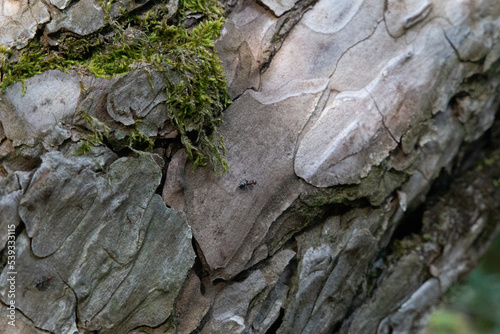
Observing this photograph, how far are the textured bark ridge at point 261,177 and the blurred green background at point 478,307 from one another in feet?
4.42

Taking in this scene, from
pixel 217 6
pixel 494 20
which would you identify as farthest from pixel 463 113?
pixel 217 6

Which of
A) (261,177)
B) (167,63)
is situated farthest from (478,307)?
(167,63)

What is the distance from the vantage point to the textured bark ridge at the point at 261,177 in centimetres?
133

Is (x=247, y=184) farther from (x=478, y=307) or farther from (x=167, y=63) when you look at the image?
(x=478, y=307)

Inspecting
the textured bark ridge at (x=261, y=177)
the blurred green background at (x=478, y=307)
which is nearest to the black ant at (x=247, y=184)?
the textured bark ridge at (x=261, y=177)

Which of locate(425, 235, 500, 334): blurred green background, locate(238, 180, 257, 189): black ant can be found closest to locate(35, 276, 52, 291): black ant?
locate(238, 180, 257, 189): black ant

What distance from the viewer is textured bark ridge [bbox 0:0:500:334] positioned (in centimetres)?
133

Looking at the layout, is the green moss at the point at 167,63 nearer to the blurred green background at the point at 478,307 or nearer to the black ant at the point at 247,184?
the black ant at the point at 247,184

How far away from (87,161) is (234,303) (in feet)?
2.37

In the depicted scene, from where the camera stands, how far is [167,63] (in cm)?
144

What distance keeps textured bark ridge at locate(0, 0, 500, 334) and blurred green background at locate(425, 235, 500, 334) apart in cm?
135

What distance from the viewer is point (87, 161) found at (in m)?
1.34

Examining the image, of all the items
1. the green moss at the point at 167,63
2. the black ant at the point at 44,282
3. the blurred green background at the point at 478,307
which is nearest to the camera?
the black ant at the point at 44,282

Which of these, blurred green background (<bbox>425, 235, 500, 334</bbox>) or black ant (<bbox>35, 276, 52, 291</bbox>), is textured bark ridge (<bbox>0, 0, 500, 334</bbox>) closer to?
black ant (<bbox>35, 276, 52, 291</bbox>)
